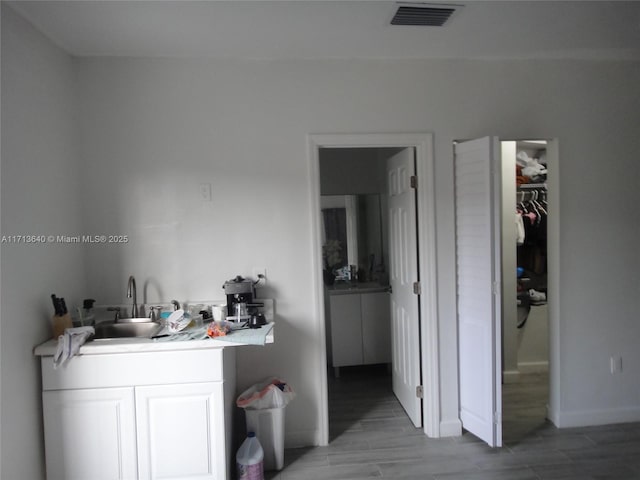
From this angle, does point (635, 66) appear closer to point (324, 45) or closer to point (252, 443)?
point (324, 45)

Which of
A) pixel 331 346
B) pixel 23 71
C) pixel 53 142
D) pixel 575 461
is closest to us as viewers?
pixel 23 71

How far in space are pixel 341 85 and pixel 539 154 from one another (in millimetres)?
2604

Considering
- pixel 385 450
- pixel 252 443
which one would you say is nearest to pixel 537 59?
pixel 385 450

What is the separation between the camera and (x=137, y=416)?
87.6 inches

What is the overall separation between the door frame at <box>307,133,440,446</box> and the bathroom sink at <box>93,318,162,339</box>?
105 cm

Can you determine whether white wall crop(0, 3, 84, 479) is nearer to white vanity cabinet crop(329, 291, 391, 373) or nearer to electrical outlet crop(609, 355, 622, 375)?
white vanity cabinet crop(329, 291, 391, 373)

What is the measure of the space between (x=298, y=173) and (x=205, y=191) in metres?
0.62

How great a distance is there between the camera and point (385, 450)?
9.16 ft

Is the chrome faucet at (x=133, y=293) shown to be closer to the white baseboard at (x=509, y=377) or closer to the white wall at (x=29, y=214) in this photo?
the white wall at (x=29, y=214)

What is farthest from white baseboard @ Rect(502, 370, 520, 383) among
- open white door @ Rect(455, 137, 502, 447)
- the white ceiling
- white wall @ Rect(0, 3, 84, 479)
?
white wall @ Rect(0, 3, 84, 479)

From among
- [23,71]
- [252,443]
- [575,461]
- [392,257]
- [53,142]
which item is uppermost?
[23,71]

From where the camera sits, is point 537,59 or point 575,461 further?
point 537,59

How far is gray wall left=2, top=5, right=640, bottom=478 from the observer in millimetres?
2740

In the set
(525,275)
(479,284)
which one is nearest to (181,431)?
(479,284)
